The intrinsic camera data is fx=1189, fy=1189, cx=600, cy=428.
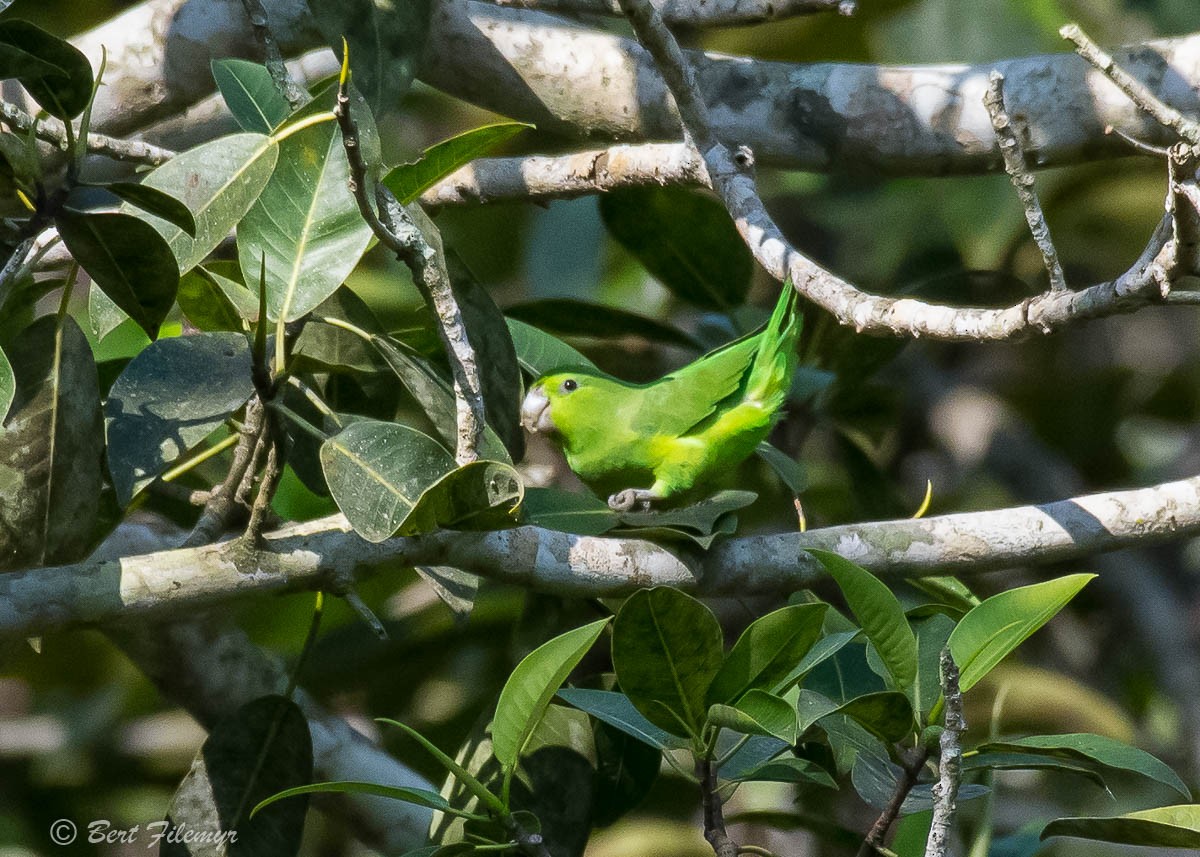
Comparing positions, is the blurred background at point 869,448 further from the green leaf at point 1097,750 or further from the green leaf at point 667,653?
the green leaf at point 1097,750

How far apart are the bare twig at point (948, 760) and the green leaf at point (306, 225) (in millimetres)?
733

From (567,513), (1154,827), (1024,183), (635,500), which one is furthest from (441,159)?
(1154,827)

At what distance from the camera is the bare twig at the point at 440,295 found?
44.6 inches

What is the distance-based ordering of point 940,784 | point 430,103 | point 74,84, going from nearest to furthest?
point 940,784 → point 74,84 → point 430,103

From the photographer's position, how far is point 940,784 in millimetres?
1004

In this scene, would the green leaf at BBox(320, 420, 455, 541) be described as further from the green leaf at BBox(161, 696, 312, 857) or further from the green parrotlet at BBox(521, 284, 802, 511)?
the green parrotlet at BBox(521, 284, 802, 511)

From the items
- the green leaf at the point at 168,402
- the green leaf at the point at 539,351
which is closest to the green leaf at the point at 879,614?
the green leaf at the point at 168,402

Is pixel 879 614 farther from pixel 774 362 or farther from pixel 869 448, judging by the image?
pixel 869 448

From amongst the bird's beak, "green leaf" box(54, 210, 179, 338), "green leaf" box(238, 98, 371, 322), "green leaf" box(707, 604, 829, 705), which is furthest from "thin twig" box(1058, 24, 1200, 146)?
the bird's beak

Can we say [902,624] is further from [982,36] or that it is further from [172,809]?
[982,36]

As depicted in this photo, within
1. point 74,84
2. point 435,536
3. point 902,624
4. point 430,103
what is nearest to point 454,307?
point 435,536

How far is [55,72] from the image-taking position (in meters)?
1.13

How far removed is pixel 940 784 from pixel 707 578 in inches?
18.8

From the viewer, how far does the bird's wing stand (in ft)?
6.34
